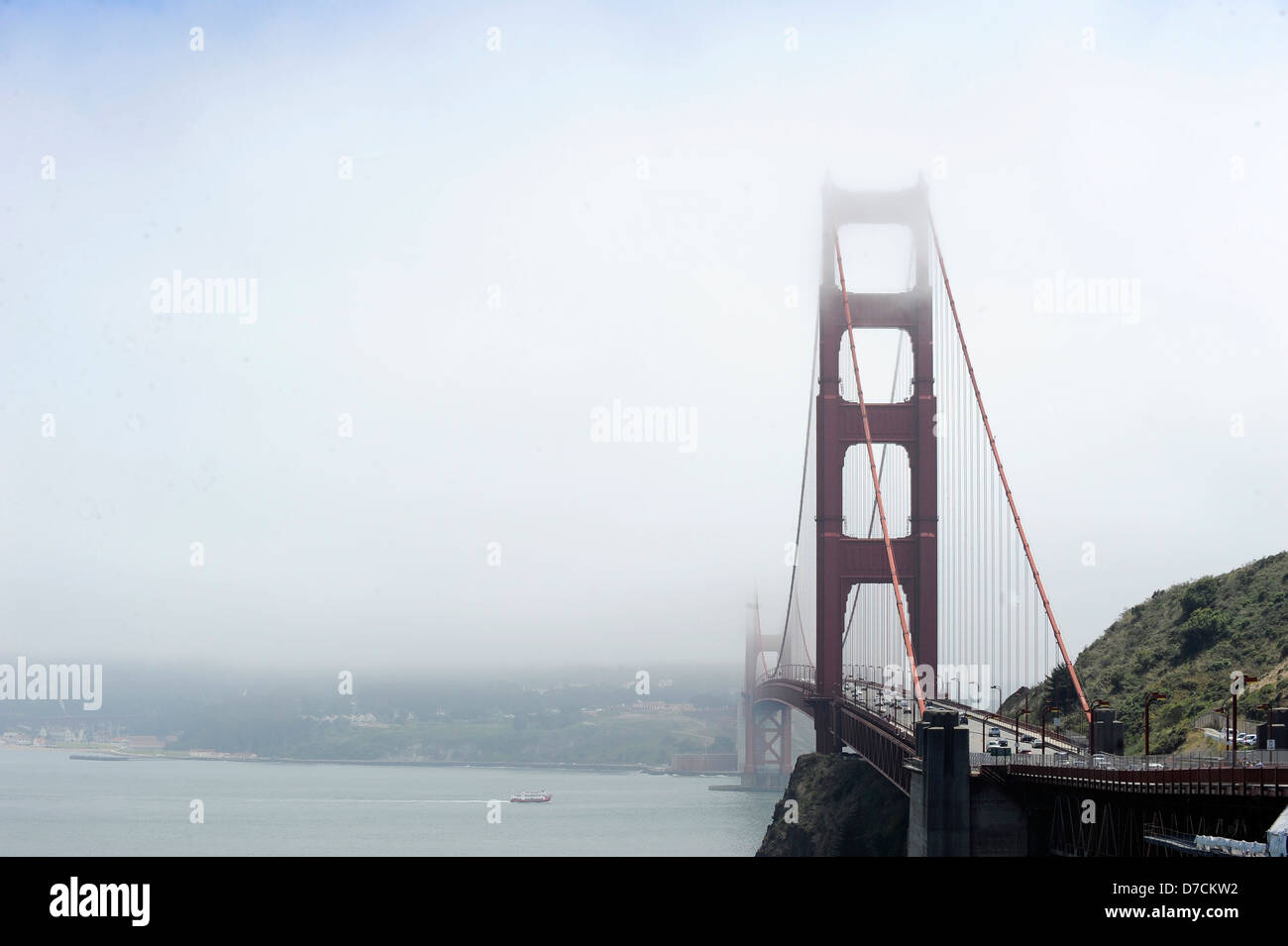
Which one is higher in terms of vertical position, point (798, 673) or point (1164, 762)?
point (1164, 762)

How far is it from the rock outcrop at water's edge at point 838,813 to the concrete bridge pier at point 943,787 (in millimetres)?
9490

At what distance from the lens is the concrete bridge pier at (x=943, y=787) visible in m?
41.2

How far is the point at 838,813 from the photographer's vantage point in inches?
2319

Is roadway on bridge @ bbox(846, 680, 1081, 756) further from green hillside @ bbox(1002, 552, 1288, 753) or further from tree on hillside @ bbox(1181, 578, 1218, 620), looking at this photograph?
tree on hillside @ bbox(1181, 578, 1218, 620)

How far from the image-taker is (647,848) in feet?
330

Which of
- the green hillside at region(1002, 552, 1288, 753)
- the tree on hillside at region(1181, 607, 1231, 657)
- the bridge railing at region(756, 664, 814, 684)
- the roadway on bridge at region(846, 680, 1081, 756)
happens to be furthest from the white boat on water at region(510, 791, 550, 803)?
the tree on hillside at region(1181, 607, 1231, 657)

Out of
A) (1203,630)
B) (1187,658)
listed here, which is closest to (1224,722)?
(1187,658)

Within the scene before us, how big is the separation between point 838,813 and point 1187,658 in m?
20.2

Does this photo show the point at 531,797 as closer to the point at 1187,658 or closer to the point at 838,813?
the point at 1187,658

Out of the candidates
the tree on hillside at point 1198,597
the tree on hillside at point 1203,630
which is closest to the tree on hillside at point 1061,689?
the tree on hillside at point 1203,630

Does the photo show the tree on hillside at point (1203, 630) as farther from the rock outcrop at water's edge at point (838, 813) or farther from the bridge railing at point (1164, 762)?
the bridge railing at point (1164, 762)
